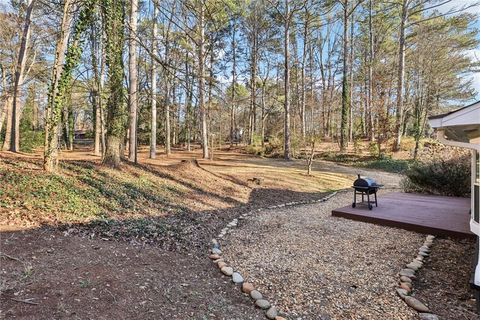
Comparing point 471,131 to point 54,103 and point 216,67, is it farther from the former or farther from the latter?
point 216,67

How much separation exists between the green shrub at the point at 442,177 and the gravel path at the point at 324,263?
3.71 meters

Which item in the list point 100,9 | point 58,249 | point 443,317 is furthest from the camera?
point 100,9

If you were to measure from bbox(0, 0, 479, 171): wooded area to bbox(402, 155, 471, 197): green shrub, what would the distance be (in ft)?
11.0

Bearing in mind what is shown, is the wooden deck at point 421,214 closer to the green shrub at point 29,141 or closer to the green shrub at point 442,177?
the green shrub at point 442,177

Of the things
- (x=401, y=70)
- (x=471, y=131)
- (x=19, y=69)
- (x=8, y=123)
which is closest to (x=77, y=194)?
(x=471, y=131)

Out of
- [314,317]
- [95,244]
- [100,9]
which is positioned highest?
[100,9]

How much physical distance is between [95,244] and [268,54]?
20.8 meters

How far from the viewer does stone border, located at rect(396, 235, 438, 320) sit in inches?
97.0

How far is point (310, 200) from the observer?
7.53 m

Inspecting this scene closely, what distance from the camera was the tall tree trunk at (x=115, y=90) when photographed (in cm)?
602

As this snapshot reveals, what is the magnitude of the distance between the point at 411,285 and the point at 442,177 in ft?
18.7

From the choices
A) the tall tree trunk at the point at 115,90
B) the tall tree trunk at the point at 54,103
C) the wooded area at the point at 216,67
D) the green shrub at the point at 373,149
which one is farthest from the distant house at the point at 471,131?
the green shrub at the point at 373,149

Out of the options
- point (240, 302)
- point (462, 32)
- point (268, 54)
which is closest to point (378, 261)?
point (240, 302)

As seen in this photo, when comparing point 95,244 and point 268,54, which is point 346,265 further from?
point 268,54
